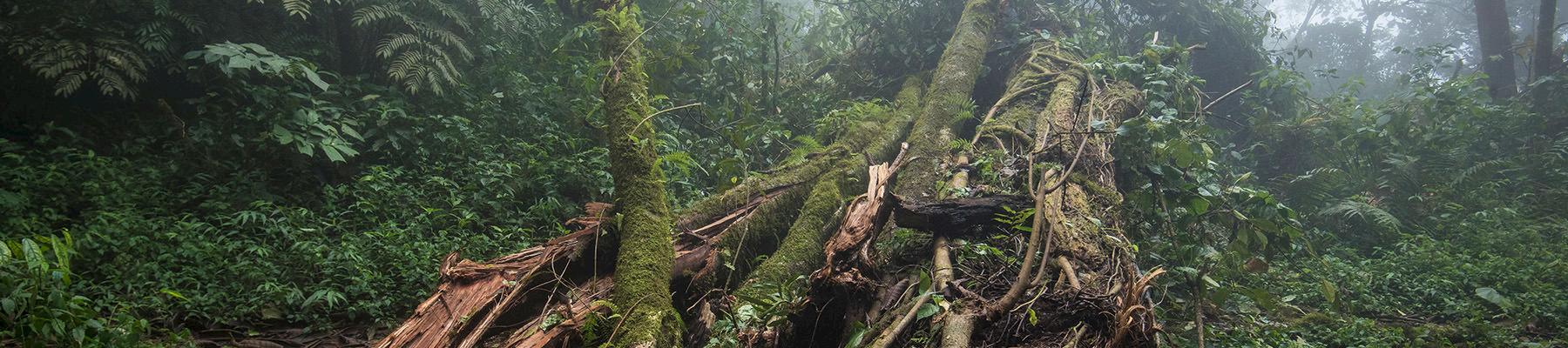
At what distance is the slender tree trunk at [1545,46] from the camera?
905cm

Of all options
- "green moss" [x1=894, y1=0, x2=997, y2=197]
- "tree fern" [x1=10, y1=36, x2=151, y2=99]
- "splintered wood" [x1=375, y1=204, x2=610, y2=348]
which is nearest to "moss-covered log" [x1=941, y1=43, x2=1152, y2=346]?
"green moss" [x1=894, y1=0, x2=997, y2=197]

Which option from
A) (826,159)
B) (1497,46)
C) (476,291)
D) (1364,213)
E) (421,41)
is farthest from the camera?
(1497,46)

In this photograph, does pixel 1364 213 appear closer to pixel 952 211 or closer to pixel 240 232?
pixel 952 211

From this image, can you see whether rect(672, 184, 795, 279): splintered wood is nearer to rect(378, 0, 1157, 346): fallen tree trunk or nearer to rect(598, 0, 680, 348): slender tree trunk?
rect(378, 0, 1157, 346): fallen tree trunk

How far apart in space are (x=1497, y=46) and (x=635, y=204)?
12178 millimetres

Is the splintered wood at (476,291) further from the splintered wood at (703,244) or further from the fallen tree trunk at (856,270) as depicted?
the splintered wood at (703,244)

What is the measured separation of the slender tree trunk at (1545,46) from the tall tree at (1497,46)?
0.30 meters

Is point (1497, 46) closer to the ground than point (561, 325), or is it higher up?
higher up

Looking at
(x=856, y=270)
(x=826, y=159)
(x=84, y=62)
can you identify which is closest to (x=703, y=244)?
(x=856, y=270)

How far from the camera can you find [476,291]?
3658 millimetres

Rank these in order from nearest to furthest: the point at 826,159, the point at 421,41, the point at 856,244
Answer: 1. the point at 856,244
2. the point at 826,159
3. the point at 421,41

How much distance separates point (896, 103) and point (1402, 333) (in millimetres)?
4100

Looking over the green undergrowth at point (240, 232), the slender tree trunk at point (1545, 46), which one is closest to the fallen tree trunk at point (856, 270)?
the green undergrowth at point (240, 232)

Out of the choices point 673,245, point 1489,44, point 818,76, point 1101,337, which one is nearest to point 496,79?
point 673,245
